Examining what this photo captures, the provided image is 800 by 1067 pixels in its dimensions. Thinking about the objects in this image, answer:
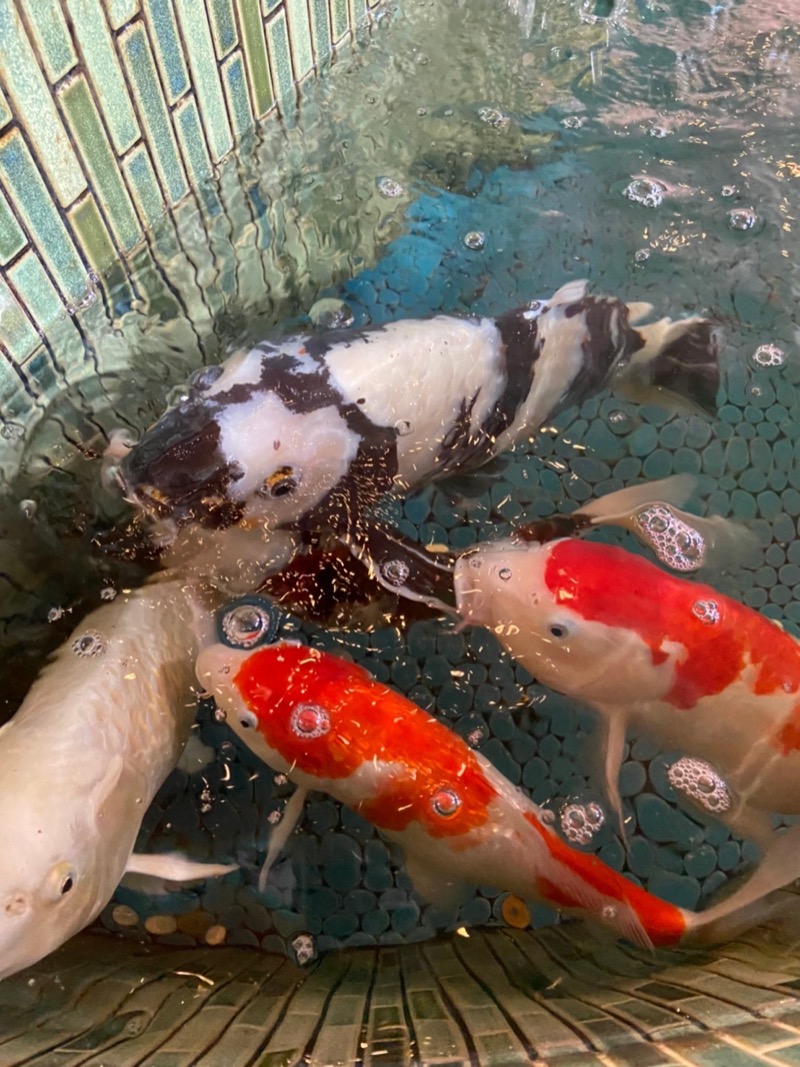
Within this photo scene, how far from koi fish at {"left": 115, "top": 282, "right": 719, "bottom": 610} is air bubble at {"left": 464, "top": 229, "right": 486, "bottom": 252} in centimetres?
29

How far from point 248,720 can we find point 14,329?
0.77 metres

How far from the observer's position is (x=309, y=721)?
4.08 feet

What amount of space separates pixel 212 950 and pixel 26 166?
4.09 ft

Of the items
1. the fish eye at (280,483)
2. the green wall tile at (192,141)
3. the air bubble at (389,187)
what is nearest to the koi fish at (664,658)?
the fish eye at (280,483)

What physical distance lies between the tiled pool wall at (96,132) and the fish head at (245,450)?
0.25 metres

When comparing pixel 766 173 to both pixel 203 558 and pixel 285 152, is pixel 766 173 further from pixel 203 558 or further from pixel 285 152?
pixel 203 558

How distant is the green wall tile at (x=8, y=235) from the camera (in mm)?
1185

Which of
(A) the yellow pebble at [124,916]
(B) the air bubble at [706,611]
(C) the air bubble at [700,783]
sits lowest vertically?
(C) the air bubble at [700,783]

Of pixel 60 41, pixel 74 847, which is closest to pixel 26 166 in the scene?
pixel 60 41

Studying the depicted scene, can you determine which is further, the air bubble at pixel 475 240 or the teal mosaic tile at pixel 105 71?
the air bubble at pixel 475 240

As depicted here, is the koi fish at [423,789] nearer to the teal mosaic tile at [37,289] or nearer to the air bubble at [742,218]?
the teal mosaic tile at [37,289]

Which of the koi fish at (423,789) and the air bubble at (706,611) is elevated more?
the air bubble at (706,611)

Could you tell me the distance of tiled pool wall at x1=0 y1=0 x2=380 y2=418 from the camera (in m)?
1.14

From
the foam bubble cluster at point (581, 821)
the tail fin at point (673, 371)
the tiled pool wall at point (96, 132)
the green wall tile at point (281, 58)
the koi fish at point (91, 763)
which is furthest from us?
the tail fin at point (673, 371)
